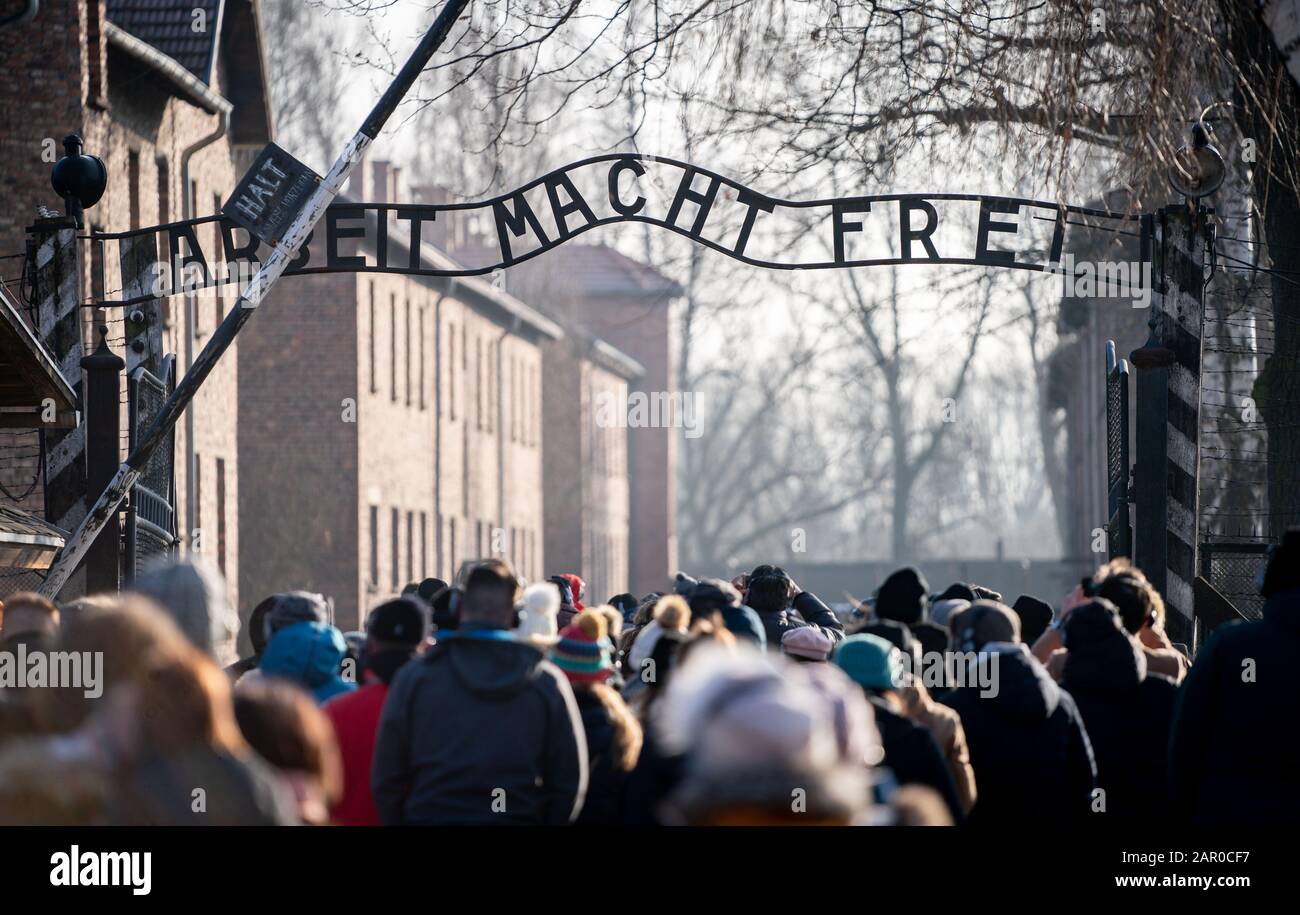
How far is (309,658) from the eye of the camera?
766 cm

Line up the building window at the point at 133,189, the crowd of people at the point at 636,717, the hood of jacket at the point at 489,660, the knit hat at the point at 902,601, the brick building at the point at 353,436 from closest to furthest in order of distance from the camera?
the crowd of people at the point at 636,717 < the hood of jacket at the point at 489,660 < the knit hat at the point at 902,601 < the building window at the point at 133,189 < the brick building at the point at 353,436

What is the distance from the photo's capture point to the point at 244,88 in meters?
34.4

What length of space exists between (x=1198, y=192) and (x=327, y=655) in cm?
726

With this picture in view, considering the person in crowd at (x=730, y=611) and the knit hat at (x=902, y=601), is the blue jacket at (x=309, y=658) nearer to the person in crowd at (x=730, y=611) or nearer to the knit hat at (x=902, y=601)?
the person in crowd at (x=730, y=611)

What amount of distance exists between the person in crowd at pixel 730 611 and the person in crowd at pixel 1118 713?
1.57m

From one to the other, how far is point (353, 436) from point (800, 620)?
90.4 ft

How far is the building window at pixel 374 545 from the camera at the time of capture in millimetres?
40906

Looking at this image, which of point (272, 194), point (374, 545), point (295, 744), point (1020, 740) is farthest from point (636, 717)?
point (374, 545)

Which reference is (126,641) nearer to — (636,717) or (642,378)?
(636,717)

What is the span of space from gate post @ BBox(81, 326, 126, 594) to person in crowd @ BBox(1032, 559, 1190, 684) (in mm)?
6402

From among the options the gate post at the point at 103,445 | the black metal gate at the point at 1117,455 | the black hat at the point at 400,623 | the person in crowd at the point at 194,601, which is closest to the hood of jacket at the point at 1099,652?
the black hat at the point at 400,623

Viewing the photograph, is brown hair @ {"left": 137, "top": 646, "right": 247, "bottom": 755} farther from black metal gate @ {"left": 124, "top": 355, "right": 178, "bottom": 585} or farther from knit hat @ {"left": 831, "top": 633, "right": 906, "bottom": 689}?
black metal gate @ {"left": 124, "top": 355, "right": 178, "bottom": 585}

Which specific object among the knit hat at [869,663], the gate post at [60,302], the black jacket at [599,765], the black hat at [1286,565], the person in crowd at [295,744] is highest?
the gate post at [60,302]
